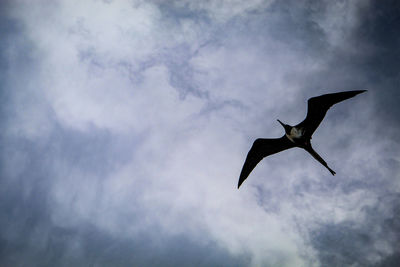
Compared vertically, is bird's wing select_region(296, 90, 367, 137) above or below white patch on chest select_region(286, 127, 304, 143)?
above

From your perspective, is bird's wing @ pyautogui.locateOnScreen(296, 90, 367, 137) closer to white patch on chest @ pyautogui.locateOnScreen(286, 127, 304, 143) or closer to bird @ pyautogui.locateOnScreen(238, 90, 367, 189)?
bird @ pyautogui.locateOnScreen(238, 90, 367, 189)

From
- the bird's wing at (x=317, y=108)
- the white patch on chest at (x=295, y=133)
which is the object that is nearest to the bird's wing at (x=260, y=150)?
the white patch on chest at (x=295, y=133)

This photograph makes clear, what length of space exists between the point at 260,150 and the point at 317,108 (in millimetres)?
3855

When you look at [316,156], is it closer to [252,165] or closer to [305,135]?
[305,135]

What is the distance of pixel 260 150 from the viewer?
45.5 ft

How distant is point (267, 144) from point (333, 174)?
3795 millimetres

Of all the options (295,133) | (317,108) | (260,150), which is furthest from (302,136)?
(260,150)

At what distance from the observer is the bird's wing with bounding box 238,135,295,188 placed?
13658 millimetres

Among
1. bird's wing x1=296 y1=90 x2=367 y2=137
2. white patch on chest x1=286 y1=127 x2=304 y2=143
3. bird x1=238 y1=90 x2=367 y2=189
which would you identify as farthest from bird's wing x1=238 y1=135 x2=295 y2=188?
bird's wing x1=296 y1=90 x2=367 y2=137

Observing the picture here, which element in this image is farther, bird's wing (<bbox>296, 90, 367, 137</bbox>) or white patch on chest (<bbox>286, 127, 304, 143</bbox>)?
white patch on chest (<bbox>286, 127, 304, 143</bbox>)

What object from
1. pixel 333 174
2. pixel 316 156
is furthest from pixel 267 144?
pixel 333 174

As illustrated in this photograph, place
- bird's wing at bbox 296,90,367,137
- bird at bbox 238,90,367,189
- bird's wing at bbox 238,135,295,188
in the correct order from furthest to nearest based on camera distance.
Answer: bird's wing at bbox 238,135,295,188
bird at bbox 238,90,367,189
bird's wing at bbox 296,90,367,137

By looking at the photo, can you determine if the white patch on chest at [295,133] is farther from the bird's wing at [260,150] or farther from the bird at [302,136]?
the bird's wing at [260,150]

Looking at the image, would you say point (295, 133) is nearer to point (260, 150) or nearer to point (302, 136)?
point (302, 136)
